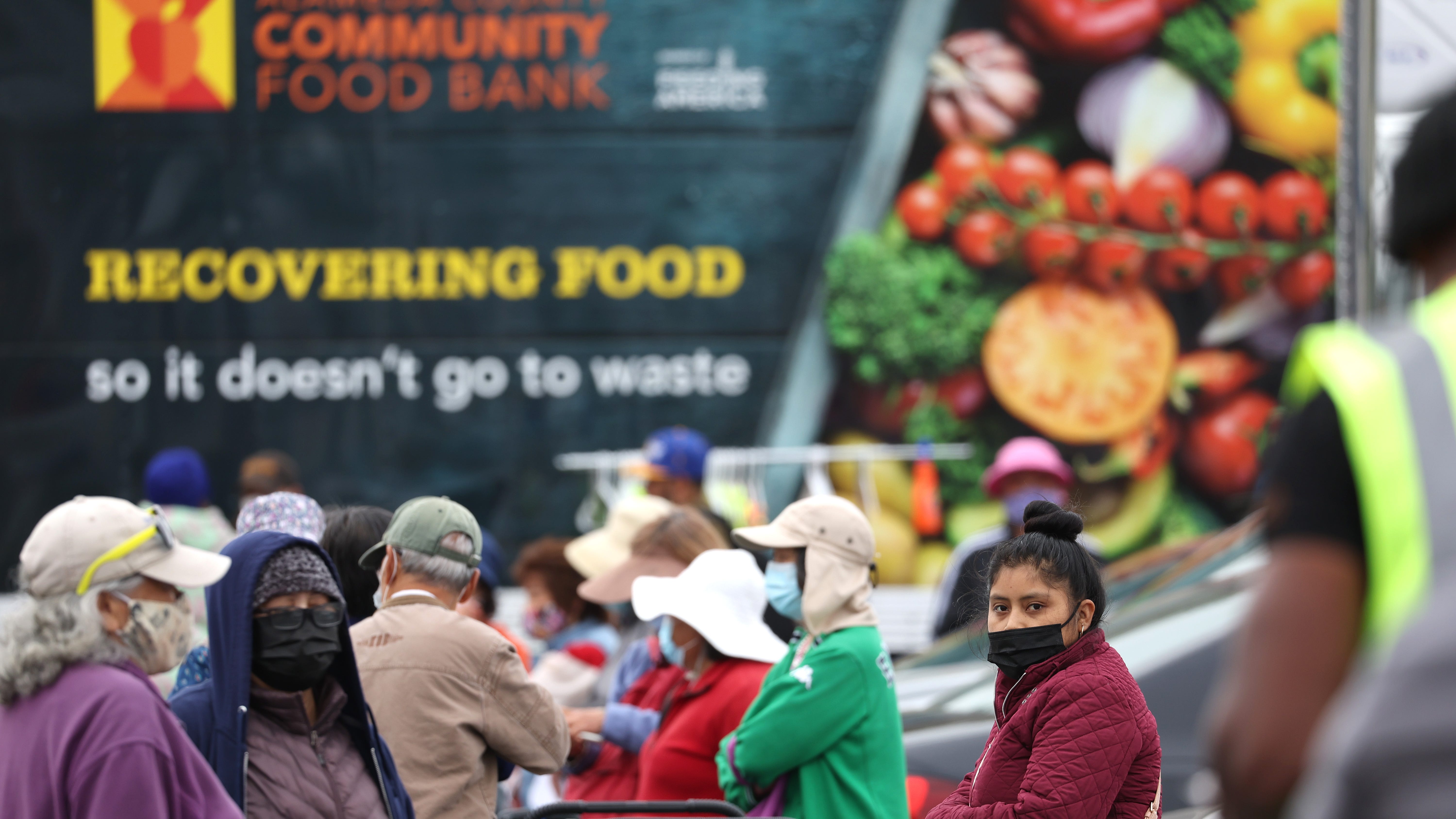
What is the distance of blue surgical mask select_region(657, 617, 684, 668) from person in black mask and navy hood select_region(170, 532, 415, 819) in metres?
1.13

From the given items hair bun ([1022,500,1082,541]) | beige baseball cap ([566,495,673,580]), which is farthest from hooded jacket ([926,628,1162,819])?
beige baseball cap ([566,495,673,580])

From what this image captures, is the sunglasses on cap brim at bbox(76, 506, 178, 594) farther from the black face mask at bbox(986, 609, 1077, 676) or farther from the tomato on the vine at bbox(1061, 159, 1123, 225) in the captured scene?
the tomato on the vine at bbox(1061, 159, 1123, 225)

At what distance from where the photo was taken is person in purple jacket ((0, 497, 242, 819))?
2123 mm

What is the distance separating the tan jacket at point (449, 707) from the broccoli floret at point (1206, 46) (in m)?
5.03

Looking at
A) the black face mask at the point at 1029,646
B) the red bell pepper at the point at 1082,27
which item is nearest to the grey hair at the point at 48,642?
the black face mask at the point at 1029,646

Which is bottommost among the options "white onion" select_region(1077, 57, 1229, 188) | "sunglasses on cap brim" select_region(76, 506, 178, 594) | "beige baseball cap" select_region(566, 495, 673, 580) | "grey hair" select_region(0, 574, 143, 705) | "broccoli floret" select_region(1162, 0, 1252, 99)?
"beige baseball cap" select_region(566, 495, 673, 580)

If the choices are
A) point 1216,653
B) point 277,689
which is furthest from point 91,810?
point 1216,653

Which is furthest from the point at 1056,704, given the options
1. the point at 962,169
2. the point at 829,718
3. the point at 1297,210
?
the point at 1297,210

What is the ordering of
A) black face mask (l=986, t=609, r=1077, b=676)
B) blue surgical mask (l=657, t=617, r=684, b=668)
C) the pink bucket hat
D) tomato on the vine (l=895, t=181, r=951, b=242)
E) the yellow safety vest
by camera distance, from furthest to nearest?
tomato on the vine (l=895, t=181, r=951, b=242)
the pink bucket hat
blue surgical mask (l=657, t=617, r=684, b=668)
black face mask (l=986, t=609, r=1077, b=676)
the yellow safety vest

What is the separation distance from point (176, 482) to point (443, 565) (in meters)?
3.18

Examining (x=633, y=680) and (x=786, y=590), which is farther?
(x=633, y=680)

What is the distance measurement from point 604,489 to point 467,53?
2198mm

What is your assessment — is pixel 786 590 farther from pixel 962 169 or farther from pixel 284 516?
pixel 962 169

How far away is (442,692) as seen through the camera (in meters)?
3.04
